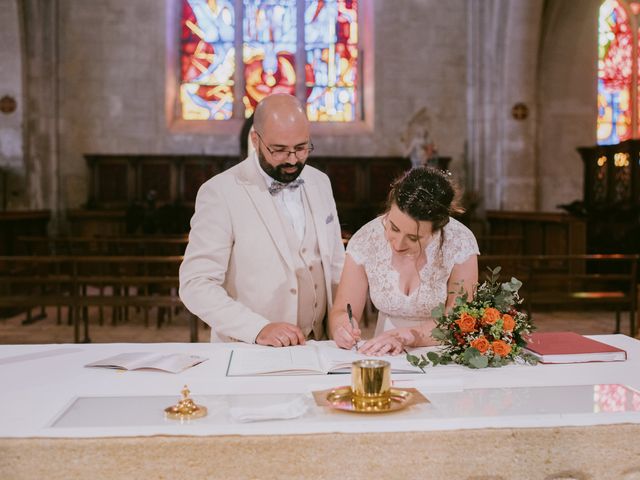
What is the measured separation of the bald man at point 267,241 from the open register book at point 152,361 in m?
0.43

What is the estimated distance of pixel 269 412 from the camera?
5.77 feet

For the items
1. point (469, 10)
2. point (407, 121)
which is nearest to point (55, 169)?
point (407, 121)

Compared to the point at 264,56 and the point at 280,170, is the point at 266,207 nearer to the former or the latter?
the point at 280,170

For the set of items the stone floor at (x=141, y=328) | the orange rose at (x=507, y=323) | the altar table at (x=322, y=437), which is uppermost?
the orange rose at (x=507, y=323)

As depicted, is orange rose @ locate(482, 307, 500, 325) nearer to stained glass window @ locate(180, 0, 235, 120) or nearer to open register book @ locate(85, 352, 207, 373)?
open register book @ locate(85, 352, 207, 373)

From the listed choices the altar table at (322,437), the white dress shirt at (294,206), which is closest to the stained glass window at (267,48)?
the white dress shirt at (294,206)

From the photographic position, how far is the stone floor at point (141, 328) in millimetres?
7504

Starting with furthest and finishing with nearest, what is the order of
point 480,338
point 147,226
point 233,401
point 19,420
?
1. point 147,226
2. point 480,338
3. point 233,401
4. point 19,420

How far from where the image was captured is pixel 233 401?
1.90 metres

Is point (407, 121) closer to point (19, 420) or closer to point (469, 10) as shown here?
point (469, 10)

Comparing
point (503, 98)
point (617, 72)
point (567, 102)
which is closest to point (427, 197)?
point (503, 98)

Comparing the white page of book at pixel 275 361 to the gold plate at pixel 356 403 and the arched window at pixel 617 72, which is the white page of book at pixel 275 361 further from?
the arched window at pixel 617 72

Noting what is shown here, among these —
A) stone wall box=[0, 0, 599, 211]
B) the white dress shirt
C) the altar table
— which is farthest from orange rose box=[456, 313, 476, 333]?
stone wall box=[0, 0, 599, 211]

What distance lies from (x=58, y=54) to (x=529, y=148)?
9.31 m
